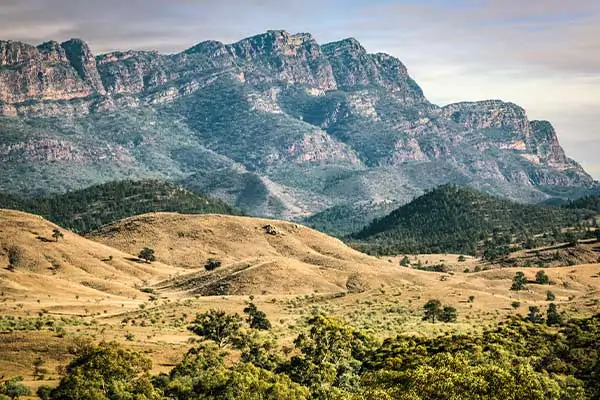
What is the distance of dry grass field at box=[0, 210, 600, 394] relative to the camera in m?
88.8

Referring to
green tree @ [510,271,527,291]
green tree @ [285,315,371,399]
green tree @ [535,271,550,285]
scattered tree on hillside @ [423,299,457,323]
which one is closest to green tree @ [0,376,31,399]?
green tree @ [285,315,371,399]

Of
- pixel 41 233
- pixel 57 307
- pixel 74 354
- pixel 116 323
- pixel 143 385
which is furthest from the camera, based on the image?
pixel 41 233

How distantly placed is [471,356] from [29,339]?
140 feet

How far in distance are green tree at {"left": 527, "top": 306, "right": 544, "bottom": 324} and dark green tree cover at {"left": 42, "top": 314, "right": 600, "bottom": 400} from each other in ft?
50.0

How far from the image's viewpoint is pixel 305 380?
72562mm

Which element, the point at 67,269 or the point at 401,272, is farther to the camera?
the point at 401,272

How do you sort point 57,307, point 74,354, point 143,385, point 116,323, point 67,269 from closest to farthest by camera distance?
point 143,385
point 74,354
point 116,323
point 57,307
point 67,269

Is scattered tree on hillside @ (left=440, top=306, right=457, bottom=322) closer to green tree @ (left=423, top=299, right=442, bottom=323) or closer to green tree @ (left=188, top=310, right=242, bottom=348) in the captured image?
green tree @ (left=423, top=299, right=442, bottom=323)

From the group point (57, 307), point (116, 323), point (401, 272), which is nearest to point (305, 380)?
point (116, 323)

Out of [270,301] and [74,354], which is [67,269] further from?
[74,354]

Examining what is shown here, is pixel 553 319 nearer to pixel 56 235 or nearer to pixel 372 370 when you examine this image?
pixel 372 370

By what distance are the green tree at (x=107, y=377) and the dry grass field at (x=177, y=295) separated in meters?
6.48

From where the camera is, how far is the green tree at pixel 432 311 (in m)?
120

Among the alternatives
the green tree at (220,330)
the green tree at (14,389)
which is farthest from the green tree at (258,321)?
the green tree at (14,389)
